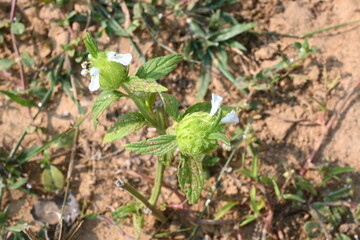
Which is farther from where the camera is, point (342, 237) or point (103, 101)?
point (342, 237)

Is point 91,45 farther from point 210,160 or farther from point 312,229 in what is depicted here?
point 312,229

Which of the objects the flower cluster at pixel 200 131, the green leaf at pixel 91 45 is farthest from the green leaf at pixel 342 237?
the green leaf at pixel 91 45

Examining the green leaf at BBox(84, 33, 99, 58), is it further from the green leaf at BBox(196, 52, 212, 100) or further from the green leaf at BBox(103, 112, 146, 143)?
the green leaf at BBox(196, 52, 212, 100)

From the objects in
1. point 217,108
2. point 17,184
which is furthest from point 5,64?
point 217,108

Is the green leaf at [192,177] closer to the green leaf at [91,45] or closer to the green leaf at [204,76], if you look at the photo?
the green leaf at [91,45]

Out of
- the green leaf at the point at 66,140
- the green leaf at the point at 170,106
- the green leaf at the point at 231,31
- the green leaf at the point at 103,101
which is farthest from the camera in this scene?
the green leaf at the point at 231,31

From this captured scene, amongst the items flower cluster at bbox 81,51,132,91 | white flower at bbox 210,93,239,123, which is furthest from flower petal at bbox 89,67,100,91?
white flower at bbox 210,93,239,123

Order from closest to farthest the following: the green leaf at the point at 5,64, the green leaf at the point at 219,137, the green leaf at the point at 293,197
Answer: the green leaf at the point at 219,137 → the green leaf at the point at 293,197 → the green leaf at the point at 5,64

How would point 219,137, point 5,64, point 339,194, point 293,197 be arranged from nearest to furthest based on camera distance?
point 219,137 < point 293,197 < point 339,194 < point 5,64
